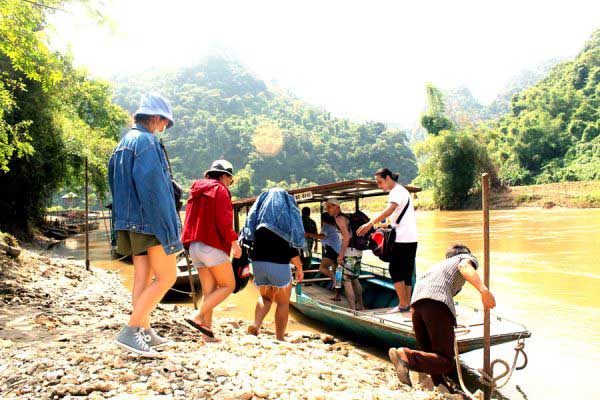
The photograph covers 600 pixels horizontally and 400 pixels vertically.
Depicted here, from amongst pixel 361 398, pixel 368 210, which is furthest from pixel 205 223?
pixel 368 210

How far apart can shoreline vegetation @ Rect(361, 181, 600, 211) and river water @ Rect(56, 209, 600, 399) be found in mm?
15526

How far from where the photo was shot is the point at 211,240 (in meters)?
4.60

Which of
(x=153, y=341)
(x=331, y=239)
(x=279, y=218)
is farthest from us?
(x=331, y=239)

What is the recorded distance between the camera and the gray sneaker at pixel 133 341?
364 centimetres

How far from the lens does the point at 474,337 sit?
17.6ft

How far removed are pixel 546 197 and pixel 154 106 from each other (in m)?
46.3

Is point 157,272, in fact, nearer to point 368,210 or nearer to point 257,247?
point 257,247

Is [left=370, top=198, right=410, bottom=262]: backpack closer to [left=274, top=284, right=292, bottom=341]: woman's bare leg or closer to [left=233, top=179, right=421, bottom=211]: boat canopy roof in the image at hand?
[left=233, top=179, right=421, bottom=211]: boat canopy roof

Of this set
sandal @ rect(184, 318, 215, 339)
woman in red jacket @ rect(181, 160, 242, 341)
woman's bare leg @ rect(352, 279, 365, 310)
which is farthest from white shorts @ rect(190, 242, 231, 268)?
woman's bare leg @ rect(352, 279, 365, 310)

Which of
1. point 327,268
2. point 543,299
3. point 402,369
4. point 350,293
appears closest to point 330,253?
point 327,268

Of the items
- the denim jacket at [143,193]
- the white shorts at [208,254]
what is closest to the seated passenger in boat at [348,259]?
the white shorts at [208,254]

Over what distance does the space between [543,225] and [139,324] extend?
31.1 metres

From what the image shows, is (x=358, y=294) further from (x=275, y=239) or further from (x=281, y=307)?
(x=275, y=239)

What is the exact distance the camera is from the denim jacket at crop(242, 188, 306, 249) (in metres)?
5.07
